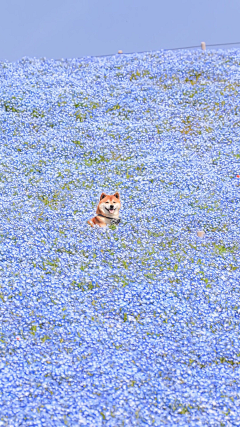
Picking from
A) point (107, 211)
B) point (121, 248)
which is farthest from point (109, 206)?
point (121, 248)

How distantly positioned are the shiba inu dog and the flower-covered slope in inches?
10.2

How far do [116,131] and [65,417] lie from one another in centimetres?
1136

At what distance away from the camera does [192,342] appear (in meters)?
7.87

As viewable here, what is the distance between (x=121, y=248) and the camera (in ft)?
A: 33.7

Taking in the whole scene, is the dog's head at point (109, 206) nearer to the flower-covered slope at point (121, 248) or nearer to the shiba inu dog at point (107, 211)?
the shiba inu dog at point (107, 211)

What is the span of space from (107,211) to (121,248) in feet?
3.71

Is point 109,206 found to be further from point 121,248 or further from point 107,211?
point 121,248

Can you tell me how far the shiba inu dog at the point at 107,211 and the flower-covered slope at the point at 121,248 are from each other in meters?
0.26

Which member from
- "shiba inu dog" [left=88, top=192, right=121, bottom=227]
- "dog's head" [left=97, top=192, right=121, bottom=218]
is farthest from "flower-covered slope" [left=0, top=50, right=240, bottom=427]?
"dog's head" [left=97, top=192, right=121, bottom=218]

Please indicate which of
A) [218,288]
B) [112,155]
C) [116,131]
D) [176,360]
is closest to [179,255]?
[218,288]

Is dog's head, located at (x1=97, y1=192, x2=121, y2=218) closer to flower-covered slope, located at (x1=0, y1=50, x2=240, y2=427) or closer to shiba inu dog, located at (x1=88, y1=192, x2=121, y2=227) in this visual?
shiba inu dog, located at (x1=88, y1=192, x2=121, y2=227)

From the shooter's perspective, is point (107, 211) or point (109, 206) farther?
point (107, 211)

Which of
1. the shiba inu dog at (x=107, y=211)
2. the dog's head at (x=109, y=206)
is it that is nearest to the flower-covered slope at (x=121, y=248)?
the shiba inu dog at (x=107, y=211)

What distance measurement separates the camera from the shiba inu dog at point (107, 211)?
10.9m
